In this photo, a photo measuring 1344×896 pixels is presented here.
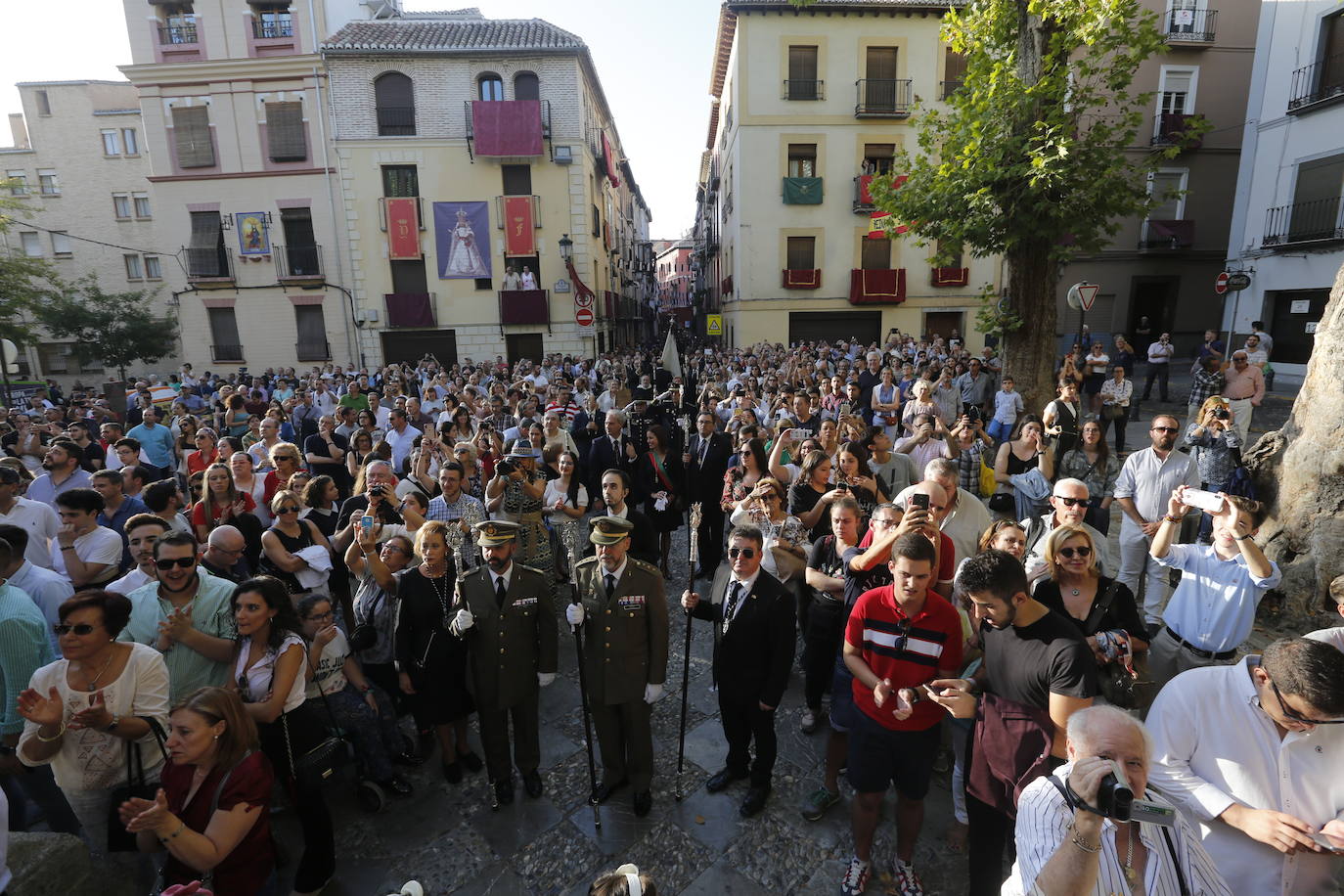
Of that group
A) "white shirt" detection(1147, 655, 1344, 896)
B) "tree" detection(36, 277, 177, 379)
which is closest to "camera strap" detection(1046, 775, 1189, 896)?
"white shirt" detection(1147, 655, 1344, 896)

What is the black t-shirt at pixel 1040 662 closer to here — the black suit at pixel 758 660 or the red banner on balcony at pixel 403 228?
the black suit at pixel 758 660

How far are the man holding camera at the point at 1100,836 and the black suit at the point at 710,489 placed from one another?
5.25 meters

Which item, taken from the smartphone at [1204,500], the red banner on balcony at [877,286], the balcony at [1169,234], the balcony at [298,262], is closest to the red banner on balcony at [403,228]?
the balcony at [298,262]

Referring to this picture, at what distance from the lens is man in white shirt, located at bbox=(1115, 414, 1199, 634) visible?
5113mm

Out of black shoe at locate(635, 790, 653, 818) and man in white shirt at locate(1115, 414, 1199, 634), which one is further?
man in white shirt at locate(1115, 414, 1199, 634)

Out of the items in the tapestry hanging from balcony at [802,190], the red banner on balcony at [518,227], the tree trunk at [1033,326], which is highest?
the tapestry hanging from balcony at [802,190]

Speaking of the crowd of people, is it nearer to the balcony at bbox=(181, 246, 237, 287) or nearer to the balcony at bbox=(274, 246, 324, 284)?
the balcony at bbox=(274, 246, 324, 284)

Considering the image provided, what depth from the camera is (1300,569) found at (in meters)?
5.12

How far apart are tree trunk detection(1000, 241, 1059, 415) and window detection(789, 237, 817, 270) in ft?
49.7

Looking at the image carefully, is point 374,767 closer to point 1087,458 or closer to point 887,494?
point 887,494

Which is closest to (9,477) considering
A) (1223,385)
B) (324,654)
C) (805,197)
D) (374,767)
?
(324,654)

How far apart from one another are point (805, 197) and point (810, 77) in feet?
13.8

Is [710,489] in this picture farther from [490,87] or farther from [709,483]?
[490,87]

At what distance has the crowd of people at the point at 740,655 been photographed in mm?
2318
